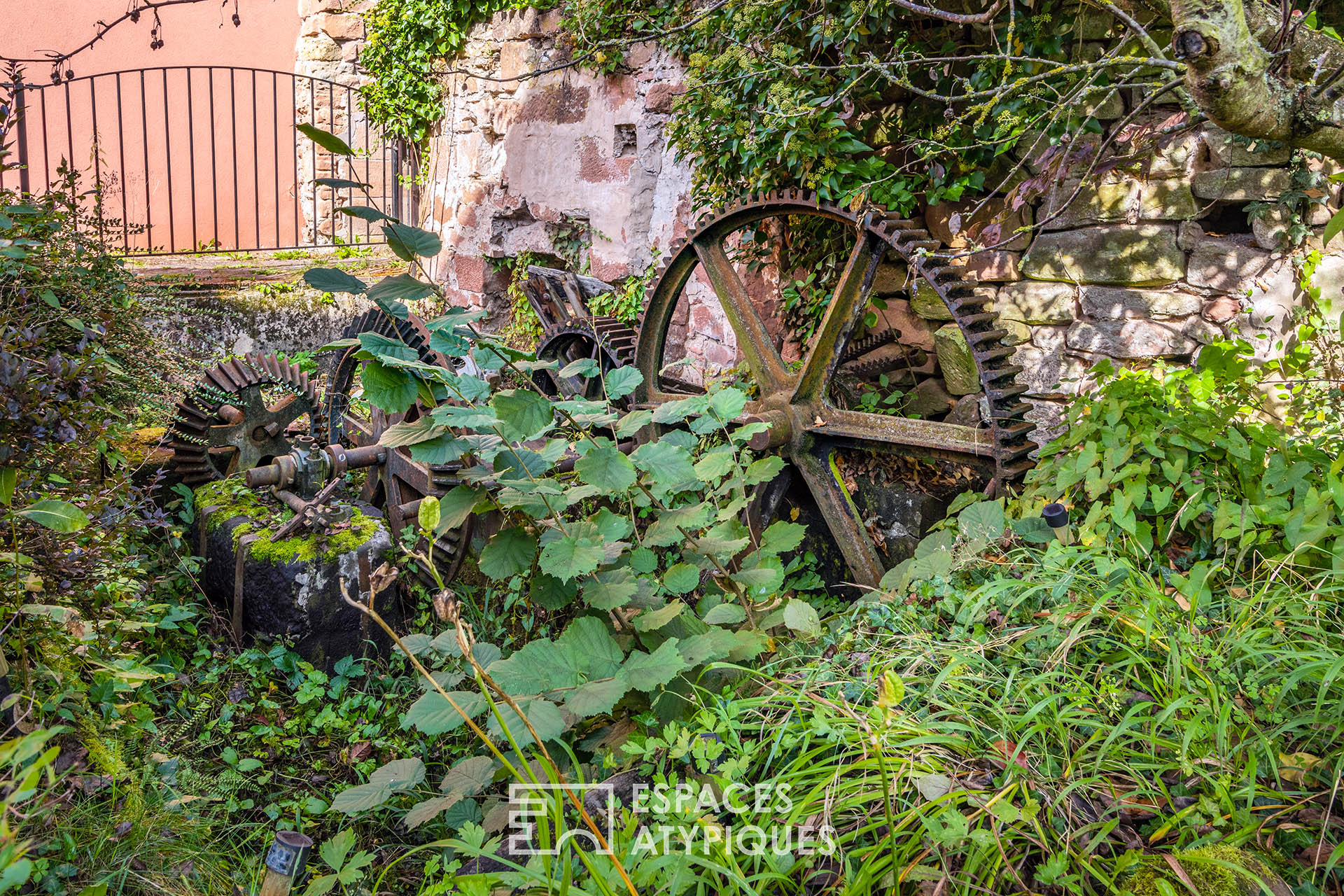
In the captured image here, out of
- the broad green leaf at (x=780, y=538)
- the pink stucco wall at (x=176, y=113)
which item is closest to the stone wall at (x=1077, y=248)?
the broad green leaf at (x=780, y=538)

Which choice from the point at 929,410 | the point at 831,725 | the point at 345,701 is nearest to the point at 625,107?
the point at 929,410

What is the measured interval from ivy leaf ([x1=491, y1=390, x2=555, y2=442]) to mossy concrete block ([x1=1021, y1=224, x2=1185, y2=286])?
232cm

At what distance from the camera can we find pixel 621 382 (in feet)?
6.66

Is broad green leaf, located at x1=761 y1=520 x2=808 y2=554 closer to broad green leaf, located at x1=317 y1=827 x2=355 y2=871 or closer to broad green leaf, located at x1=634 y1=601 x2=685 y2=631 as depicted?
broad green leaf, located at x1=634 y1=601 x2=685 y2=631

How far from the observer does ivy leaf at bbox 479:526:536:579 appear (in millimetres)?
1834

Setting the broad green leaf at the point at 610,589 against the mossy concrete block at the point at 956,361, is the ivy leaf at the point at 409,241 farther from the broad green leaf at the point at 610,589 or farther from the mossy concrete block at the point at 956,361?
the mossy concrete block at the point at 956,361

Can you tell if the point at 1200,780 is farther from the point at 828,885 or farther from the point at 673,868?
the point at 673,868

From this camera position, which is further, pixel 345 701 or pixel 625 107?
pixel 625 107

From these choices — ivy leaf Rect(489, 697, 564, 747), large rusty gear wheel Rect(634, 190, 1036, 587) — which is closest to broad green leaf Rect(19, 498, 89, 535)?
ivy leaf Rect(489, 697, 564, 747)

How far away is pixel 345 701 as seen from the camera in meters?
2.75

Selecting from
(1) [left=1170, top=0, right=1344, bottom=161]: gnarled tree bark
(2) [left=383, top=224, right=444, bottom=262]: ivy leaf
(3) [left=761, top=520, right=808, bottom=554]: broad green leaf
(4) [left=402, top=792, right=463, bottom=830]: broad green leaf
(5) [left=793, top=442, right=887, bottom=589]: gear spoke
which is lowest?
(4) [left=402, top=792, right=463, bottom=830]: broad green leaf

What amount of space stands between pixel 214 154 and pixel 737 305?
18.4 feet

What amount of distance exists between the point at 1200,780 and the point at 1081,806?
0.21m

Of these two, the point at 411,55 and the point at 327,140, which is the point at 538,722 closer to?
the point at 327,140
